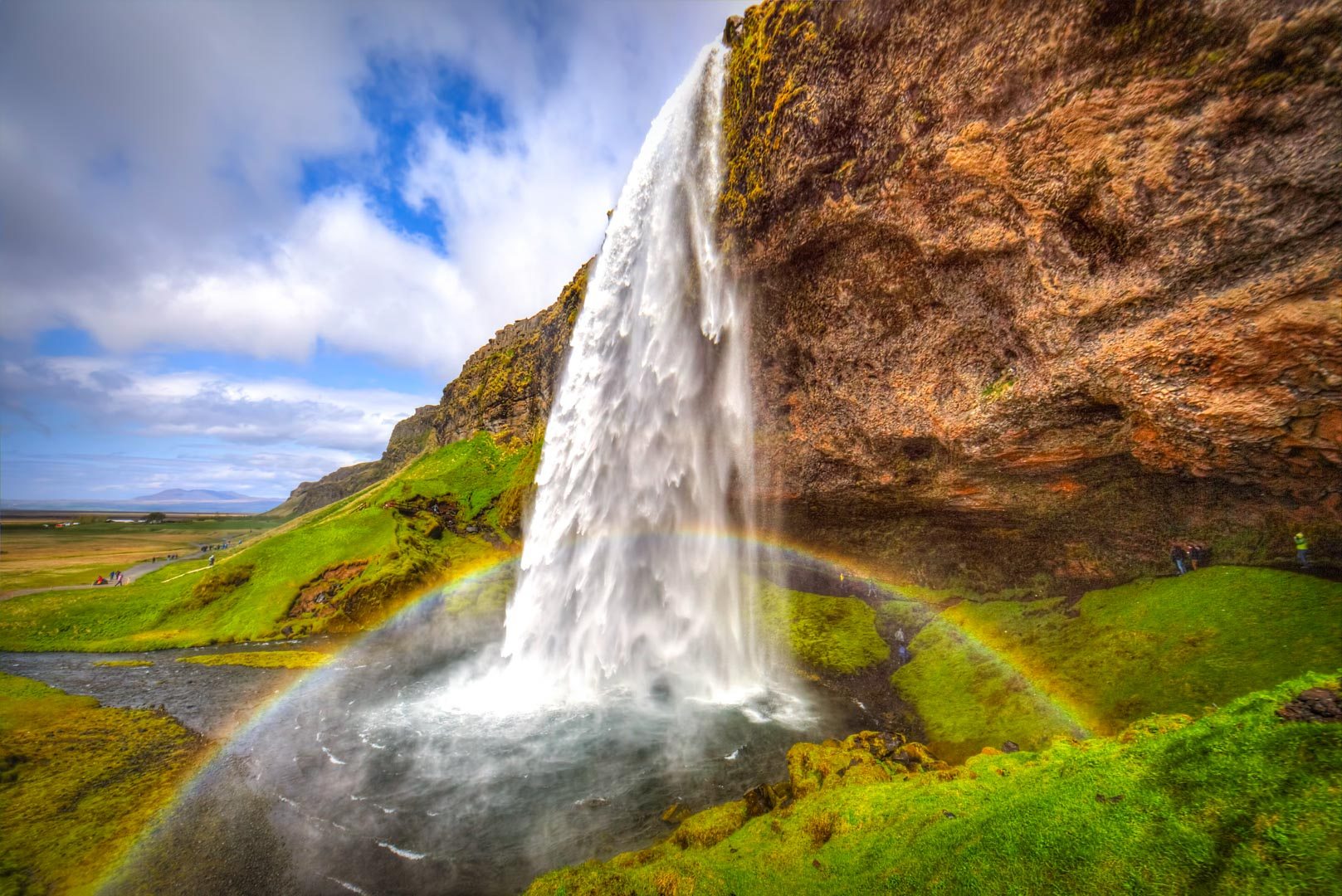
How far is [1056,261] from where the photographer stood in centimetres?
1373

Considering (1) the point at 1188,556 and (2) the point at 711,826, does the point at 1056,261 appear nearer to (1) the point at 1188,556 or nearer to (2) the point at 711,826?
(1) the point at 1188,556

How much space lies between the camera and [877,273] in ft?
58.9

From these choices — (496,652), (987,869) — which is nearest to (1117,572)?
(987,869)

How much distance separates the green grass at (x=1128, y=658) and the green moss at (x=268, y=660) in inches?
1119

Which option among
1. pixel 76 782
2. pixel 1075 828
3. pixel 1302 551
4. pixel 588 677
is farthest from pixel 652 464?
pixel 1302 551

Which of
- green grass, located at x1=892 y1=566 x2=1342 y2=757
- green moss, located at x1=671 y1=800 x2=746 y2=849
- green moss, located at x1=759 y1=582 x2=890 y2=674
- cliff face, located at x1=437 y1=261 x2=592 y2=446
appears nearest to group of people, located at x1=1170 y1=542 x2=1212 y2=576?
green grass, located at x1=892 y1=566 x2=1342 y2=757

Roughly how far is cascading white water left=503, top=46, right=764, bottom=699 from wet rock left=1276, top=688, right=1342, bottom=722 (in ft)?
58.9

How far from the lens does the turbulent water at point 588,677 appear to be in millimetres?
10984

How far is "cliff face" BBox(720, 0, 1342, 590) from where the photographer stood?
34.0 feet

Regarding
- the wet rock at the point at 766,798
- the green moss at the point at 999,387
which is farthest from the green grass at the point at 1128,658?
the green moss at the point at 999,387

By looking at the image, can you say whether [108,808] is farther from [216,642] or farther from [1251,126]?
[1251,126]

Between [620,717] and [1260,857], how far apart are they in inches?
646

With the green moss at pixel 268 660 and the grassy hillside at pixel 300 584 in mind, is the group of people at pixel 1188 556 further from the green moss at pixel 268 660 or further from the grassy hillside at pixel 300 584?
the grassy hillside at pixel 300 584

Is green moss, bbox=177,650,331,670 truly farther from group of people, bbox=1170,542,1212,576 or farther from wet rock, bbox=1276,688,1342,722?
group of people, bbox=1170,542,1212,576
